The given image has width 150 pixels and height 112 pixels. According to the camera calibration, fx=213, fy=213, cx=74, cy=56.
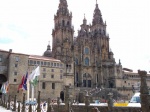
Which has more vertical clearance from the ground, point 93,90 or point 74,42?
point 74,42

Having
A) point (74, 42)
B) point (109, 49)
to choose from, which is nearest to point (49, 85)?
point (74, 42)

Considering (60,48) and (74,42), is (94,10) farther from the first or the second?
(60,48)

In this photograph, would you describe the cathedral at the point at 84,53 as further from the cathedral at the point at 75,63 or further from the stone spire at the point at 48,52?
the stone spire at the point at 48,52

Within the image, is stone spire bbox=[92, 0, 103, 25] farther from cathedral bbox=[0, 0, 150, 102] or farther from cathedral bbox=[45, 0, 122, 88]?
cathedral bbox=[45, 0, 122, 88]

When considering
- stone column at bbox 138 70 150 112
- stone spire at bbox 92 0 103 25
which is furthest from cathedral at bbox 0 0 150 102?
stone column at bbox 138 70 150 112

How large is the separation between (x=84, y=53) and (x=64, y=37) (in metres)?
9.17

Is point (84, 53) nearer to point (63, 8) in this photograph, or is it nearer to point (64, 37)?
Answer: point (64, 37)

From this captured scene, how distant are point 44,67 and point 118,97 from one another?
26849mm

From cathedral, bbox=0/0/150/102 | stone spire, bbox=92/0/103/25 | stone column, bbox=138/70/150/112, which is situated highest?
stone spire, bbox=92/0/103/25

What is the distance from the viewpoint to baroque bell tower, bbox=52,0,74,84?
6593 centimetres

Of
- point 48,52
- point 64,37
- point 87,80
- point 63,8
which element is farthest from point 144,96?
point 48,52

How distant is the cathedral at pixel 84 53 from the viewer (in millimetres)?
71062

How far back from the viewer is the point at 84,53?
74812mm

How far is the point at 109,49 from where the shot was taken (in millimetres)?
81812
